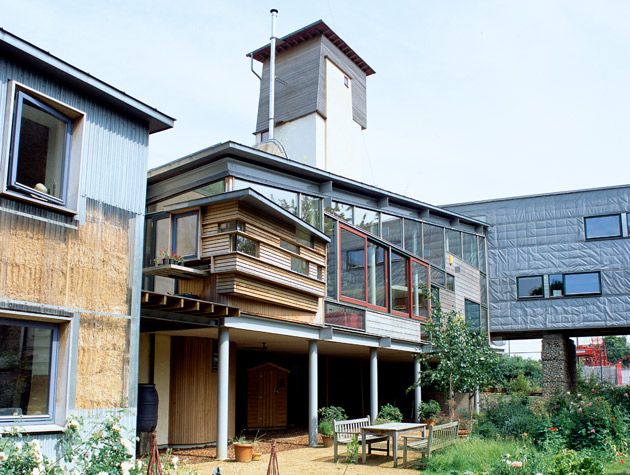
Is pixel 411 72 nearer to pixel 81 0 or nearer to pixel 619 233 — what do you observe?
pixel 81 0

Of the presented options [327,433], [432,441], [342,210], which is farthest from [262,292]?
[342,210]

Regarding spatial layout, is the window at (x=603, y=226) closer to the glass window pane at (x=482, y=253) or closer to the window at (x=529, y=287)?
the window at (x=529, y=287)

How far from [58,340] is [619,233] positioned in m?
25.6

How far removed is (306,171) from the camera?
17.3 meters

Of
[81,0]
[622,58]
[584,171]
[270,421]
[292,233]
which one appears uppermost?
[584,171]

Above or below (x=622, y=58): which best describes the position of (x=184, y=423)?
below

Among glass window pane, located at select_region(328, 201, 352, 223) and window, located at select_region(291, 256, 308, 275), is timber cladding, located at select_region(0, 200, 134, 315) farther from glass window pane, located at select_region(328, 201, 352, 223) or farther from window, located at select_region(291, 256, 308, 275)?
glass window pane, located at select_region(328, 201, 352, 223)

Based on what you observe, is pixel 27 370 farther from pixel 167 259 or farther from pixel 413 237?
pixel 413 237

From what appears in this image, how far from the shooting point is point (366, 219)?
66.3 ft

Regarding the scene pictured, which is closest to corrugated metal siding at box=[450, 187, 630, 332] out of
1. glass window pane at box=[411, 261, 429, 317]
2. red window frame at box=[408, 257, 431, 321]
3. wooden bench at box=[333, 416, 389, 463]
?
red window frame at box=[408, 257, 431, 321]

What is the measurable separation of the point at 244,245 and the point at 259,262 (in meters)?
0.45

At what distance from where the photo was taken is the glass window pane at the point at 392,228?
70.9 ft

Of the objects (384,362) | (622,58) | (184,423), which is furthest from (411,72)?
(384,362)

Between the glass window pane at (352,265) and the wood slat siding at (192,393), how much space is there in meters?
3.82
